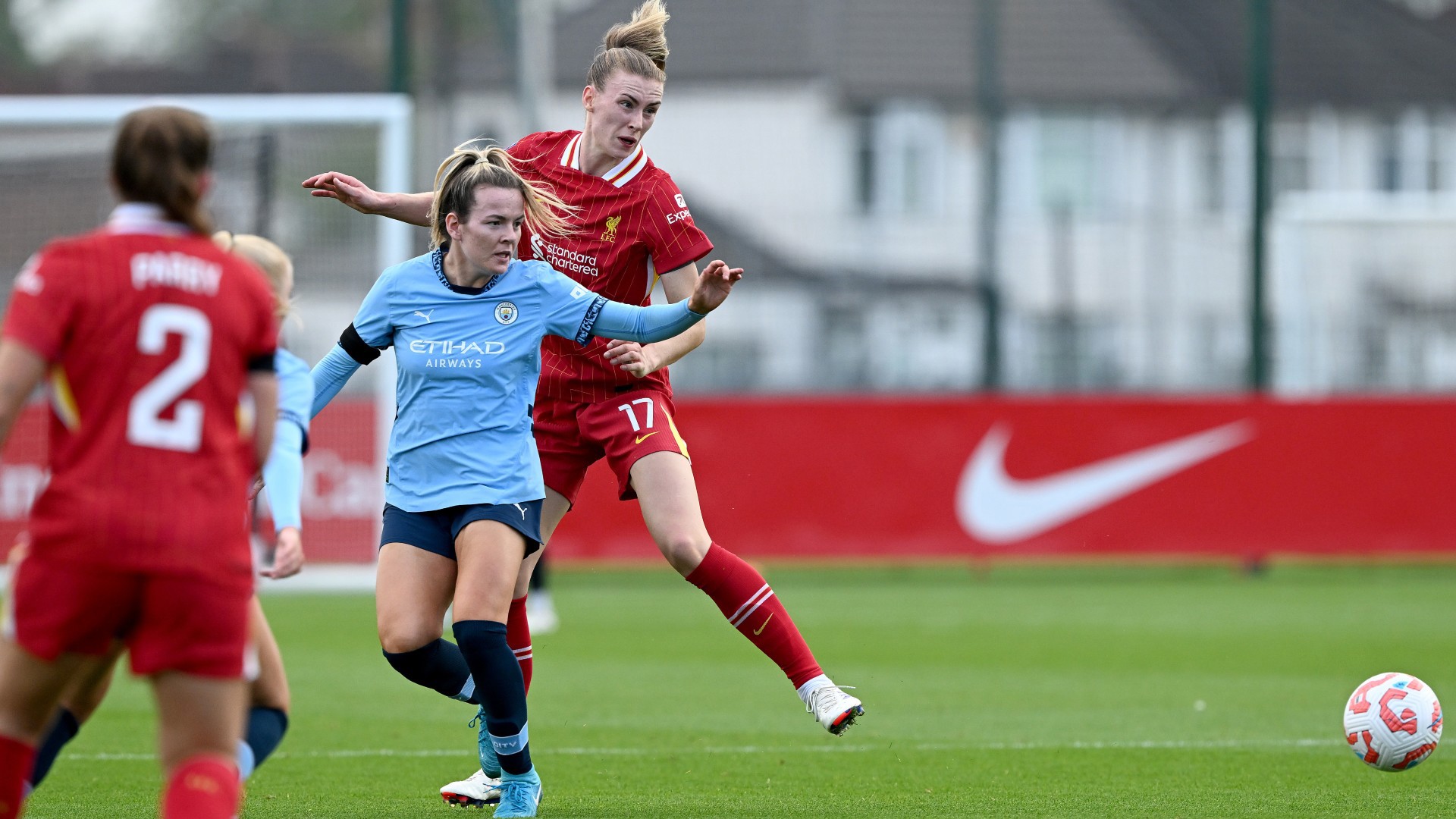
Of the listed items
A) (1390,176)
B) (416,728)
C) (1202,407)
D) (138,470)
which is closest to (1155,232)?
(1202,407)

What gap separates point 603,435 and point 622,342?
15.4 inches

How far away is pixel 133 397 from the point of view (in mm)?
3176

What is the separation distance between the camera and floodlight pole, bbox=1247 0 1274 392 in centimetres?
1557

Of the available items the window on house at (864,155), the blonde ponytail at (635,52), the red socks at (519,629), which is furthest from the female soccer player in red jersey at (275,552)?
the window on house at (864,155)

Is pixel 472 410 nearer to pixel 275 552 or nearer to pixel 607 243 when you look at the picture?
pixel 607 243

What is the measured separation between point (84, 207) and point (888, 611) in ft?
20.4

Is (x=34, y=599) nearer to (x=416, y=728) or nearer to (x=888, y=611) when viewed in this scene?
(x=416, y=728)

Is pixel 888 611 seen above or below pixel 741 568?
below

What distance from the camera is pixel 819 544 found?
14453 millimetres

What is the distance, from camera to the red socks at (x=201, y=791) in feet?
10.7

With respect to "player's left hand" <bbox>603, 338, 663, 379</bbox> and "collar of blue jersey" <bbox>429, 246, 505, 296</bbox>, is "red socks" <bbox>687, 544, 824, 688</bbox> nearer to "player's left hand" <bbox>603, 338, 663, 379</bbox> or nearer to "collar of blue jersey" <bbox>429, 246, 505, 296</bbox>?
"player's left hand" <bbox>603, 338, 663, 379</bbox>

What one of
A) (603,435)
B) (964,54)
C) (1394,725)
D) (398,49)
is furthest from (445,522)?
(964,54)

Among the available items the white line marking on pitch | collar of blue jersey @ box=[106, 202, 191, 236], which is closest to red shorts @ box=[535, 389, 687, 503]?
the white line marking on pitch

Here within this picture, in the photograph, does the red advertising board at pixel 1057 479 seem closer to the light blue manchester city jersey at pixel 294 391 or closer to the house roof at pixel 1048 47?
the house roof at pixel 1048 47
